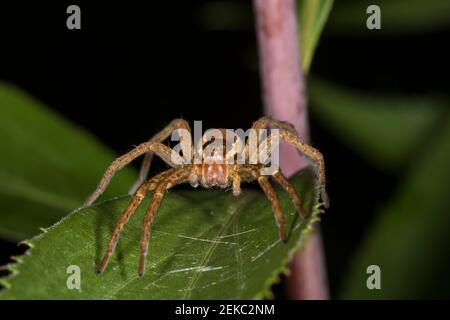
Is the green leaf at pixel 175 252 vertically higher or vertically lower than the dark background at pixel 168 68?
lower

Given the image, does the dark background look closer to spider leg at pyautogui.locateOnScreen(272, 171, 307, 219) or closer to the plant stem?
the plant stem

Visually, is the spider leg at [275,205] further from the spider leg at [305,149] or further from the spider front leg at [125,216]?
the spider front leg at [125,216]

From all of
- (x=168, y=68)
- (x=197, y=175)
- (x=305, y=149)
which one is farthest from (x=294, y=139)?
(x=168, y=68)

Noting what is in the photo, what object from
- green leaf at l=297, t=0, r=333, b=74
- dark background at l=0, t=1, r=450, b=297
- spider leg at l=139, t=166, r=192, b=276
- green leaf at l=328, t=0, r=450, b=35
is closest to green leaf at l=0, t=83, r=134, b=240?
spider leg at l=139, t=166, r=192, b=276

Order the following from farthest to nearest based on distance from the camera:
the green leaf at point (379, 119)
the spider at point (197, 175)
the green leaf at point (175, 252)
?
1. the green leaf at point (379, 119)
2. the spider at point (197, 175)
3. the green leaf at point (175, 252)

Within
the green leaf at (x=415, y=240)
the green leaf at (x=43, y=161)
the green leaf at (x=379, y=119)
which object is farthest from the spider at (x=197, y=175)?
the green leaf at (x=379, y=119)

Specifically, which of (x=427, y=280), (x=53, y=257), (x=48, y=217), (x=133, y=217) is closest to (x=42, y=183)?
(x=48, y=217)
